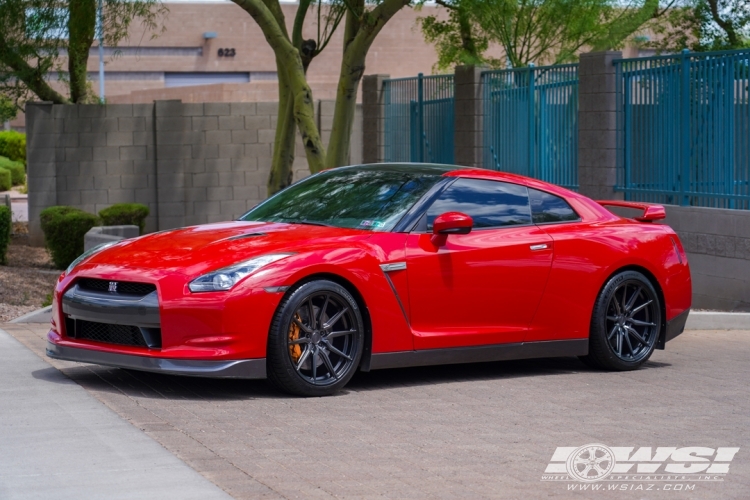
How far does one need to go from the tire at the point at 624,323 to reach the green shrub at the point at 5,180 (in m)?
34.3

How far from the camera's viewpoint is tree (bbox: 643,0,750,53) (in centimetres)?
2456

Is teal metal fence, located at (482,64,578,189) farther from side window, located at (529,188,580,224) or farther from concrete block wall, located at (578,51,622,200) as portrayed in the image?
side window, located at (529,188,580,224)

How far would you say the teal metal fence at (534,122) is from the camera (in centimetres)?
1606

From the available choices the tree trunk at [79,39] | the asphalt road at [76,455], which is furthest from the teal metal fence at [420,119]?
the asphalt road at [76,455]

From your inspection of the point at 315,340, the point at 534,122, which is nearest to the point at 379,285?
the point at 315,340

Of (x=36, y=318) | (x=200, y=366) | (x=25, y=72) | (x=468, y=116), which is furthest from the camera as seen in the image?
(x=25, y=72)

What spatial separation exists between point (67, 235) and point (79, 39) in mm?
4528

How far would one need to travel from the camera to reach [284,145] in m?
17.4

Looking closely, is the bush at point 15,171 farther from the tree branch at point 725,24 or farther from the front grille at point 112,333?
the front grille at point 112,333

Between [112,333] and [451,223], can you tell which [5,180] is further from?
[451,223]

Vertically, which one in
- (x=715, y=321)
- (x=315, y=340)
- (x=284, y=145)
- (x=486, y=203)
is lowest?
(x=715, y=321)

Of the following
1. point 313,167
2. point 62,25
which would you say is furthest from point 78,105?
point 313,167

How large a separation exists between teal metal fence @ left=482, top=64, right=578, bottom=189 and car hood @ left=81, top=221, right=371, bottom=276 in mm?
8522

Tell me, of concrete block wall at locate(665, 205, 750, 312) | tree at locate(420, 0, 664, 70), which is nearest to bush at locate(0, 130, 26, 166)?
tree at locate(420, 0, 664, 70)
